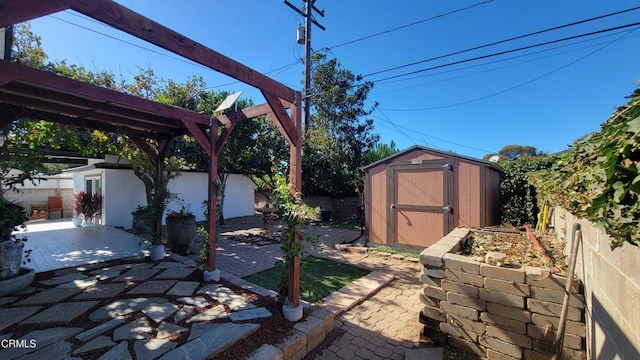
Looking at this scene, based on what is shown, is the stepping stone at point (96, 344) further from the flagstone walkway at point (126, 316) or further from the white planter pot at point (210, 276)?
the white planter pot at point (210, 276)

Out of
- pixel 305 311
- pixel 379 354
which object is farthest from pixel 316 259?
pixel 379 354

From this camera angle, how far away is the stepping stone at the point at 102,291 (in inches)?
140

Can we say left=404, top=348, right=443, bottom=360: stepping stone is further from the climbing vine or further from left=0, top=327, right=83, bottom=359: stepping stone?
left=0, top=327, right=83, bottom=359: stepping stone

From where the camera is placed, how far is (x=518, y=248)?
3.62m

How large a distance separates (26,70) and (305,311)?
4143mm

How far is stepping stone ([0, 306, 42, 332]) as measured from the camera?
9.48 feet

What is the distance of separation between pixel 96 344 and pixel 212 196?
2.23 meters

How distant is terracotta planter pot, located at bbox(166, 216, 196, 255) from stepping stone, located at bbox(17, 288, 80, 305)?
88.5 inches

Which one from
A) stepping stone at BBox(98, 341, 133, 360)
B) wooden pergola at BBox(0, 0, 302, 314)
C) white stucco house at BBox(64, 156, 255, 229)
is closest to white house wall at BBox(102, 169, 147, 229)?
white stucco house at BBox(64, 156, 255, 229)

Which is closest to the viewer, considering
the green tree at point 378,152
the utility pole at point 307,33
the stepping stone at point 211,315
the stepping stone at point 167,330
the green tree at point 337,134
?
the stepping stone at point 167,330

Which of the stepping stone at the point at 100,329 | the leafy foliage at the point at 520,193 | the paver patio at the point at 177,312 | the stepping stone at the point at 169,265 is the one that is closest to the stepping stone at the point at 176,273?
the paver patio at the point at 177,312

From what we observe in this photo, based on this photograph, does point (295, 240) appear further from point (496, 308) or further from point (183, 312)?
point (496, 308)

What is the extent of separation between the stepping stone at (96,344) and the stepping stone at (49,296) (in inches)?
60.6

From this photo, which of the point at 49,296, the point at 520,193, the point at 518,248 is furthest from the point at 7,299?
the point at 520,193
